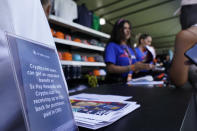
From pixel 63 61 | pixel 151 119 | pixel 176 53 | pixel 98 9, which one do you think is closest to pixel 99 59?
pixel 63 61

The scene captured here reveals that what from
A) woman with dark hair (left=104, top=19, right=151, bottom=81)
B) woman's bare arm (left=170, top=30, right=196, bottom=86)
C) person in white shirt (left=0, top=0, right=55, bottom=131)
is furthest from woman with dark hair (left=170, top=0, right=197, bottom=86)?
person in white shirt (left=0, top=0, right=55, bottom=131)

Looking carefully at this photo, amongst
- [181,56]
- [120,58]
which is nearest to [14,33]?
[181,56]

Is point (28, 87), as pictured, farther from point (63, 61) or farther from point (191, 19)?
point (63, 61)

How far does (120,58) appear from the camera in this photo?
1512 mm

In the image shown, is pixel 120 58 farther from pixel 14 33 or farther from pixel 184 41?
pixel 14 33

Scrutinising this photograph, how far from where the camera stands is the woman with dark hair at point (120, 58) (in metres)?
1.42

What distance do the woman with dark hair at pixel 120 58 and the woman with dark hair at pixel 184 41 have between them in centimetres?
61

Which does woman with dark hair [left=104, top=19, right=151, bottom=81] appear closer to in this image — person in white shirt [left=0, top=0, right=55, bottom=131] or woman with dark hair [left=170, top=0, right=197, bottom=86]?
woman with dark hair [left=170, top=0, right=197, bottom=86]

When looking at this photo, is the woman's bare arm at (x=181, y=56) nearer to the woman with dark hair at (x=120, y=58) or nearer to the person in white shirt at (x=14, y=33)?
the woman with dark hair at (x=120, y=58)

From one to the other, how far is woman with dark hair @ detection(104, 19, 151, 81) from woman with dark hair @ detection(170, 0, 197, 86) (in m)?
0.61

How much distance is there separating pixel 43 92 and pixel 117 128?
16cm

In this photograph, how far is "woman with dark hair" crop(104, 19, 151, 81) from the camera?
55.9 inches

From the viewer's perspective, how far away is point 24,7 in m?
0.21

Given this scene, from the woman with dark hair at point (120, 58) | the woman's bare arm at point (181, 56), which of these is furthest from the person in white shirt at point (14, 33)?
the woman with dark hair at point (120, 58)
